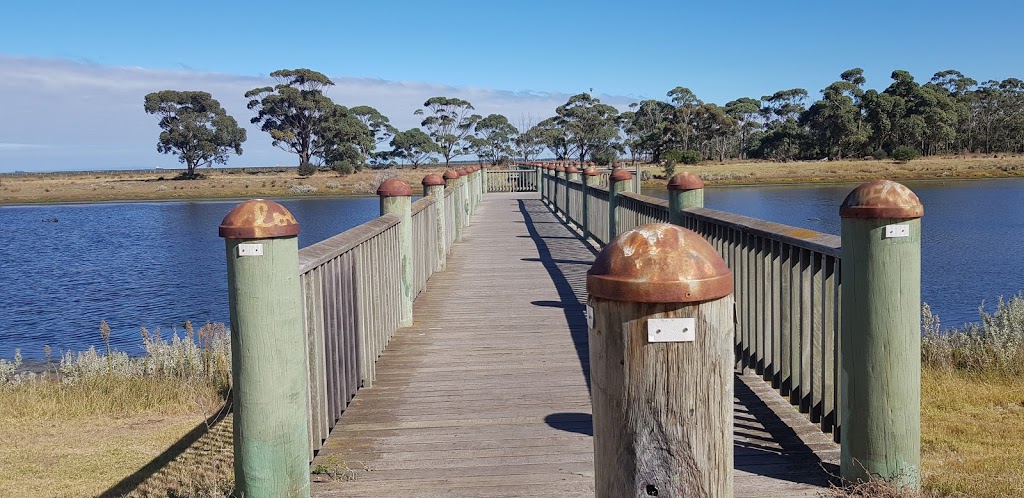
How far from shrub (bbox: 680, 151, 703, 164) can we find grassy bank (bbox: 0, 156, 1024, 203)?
1515 millimetres

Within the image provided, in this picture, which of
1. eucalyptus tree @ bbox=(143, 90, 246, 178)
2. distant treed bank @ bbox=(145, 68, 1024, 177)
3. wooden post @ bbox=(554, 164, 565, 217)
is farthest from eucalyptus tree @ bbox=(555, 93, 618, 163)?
wooden post @ bbox=(554, 164, 565, 217)

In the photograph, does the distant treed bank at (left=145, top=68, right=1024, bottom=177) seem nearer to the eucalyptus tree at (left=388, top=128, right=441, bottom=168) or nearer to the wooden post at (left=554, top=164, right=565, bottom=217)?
the eucalyptus tree at (left=388, top=128, right=441, bottom=168)

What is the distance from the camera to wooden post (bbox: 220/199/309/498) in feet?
10.8

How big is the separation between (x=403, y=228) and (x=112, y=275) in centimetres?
2163

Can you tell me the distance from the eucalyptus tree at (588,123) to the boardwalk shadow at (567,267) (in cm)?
7795

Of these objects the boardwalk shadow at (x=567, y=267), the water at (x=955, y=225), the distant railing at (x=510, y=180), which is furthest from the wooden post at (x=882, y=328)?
the distant railing at (x=510, y=180)

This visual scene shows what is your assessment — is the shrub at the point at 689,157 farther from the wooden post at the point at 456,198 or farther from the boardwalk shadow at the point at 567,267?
the wooden post at the point at 456,198

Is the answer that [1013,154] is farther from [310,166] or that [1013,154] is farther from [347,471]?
[347,471]

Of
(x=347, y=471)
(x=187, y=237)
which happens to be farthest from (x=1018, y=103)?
(x=347, y=471)

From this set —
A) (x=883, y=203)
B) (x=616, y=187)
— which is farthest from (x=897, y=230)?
(x=616, y=187)

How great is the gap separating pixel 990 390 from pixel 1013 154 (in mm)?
93869

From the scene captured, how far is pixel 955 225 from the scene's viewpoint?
33.4 meters

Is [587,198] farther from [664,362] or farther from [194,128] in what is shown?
[194,128]

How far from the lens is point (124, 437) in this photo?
8.25 meters
